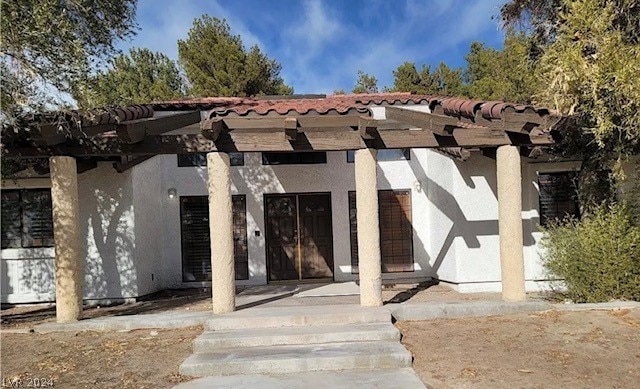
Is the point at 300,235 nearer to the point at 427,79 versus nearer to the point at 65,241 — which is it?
the point at 65,241

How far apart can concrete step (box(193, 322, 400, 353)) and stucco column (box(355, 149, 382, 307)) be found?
3.24 ft

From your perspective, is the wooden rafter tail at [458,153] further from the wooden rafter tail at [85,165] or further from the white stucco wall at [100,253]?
the wooden rafter tail at [85,165]

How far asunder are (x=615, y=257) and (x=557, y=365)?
2843 mm

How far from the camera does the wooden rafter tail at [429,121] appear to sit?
745cm

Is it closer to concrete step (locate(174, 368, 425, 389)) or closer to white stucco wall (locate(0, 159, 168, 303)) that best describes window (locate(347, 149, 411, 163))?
white stucco wall (locate(0, 159, 168, 303))

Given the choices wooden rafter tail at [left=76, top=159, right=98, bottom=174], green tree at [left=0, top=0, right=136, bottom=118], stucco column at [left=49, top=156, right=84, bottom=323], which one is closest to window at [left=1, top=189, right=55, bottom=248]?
wooden rafter tail at [left=76, top=159, right=98, bottom=174]

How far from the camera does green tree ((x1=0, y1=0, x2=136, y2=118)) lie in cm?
544

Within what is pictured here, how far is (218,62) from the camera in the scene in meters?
21.1

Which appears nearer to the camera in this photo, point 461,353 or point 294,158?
point 461,353

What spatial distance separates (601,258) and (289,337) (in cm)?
519

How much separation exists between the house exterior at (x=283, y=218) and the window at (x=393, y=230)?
25 millimetres

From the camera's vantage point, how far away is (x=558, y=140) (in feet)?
27.8

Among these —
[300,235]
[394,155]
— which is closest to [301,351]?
[300,235]

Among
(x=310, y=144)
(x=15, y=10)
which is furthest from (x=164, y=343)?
(x=15, y=10)
